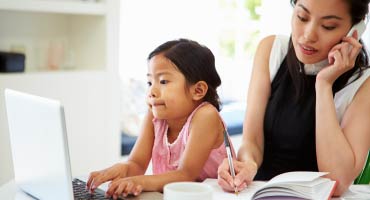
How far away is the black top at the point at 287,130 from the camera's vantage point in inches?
71.7

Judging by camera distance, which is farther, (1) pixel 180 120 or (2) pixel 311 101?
(2) pixel 311 101

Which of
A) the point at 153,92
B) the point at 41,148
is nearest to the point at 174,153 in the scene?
the point at 153,92

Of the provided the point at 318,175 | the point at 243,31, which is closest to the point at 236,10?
the point at 243,31

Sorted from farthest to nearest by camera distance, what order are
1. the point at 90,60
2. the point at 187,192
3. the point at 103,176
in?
the point at 90,60, the point at 103,176, the point at 187,192

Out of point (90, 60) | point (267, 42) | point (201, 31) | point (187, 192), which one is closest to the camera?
point (187, 192)

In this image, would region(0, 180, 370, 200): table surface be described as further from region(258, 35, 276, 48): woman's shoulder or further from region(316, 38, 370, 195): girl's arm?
region(258, 35, 276, 48): woman's shoulder

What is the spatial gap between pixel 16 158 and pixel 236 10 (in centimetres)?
327

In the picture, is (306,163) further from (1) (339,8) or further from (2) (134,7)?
(2) (134,7)

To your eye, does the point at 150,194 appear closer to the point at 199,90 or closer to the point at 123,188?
the point at 123,188

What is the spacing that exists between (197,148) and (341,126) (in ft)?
1.57

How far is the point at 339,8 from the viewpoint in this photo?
5.48 feet

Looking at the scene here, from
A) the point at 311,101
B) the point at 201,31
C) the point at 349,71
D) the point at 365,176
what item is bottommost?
the point at 365,176

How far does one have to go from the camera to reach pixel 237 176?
144cm

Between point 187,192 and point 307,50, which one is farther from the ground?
point 307,50
